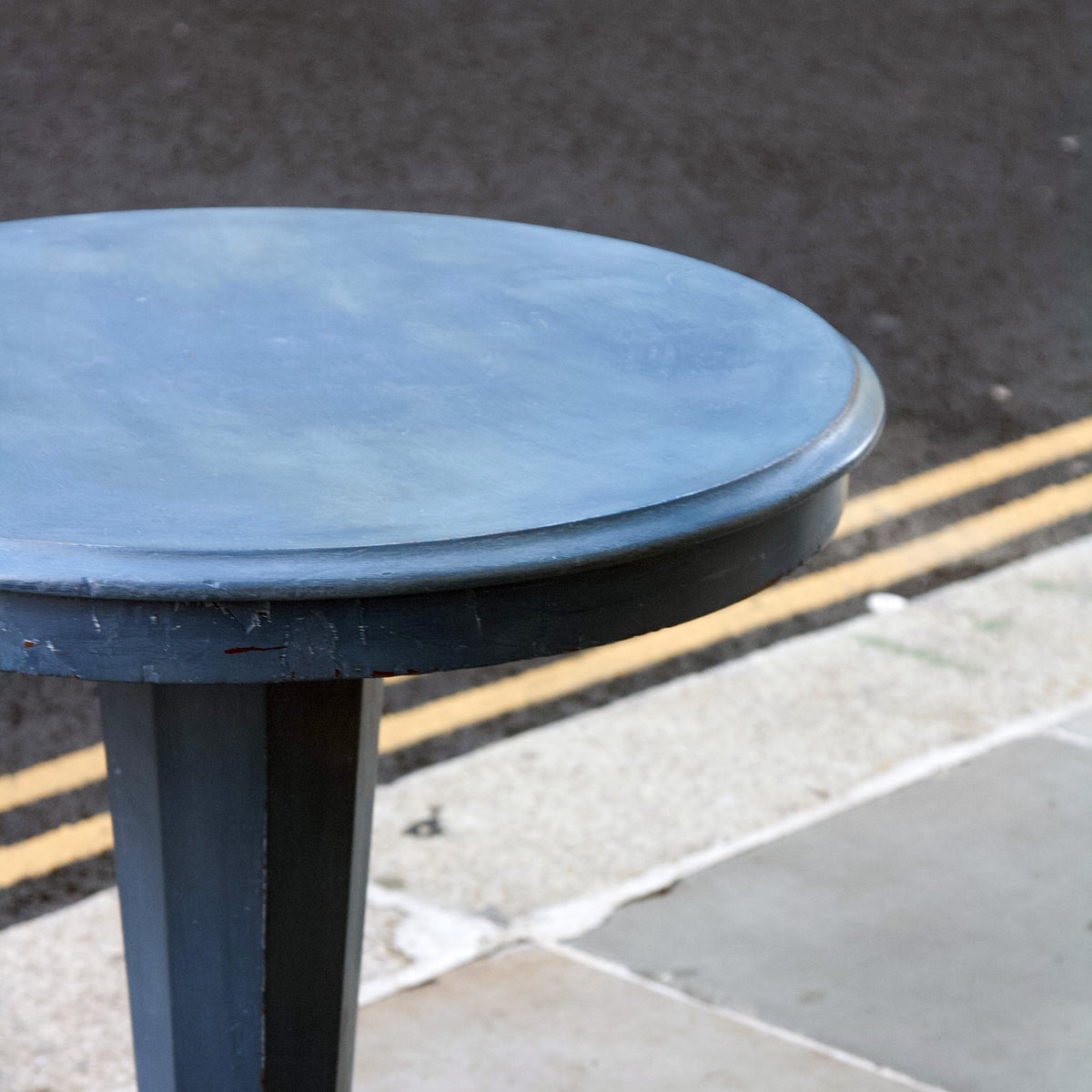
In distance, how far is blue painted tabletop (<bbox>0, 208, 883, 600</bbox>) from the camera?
1167 millimetres

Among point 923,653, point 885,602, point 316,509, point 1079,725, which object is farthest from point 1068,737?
point 316,509

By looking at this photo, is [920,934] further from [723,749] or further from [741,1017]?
[723,749]

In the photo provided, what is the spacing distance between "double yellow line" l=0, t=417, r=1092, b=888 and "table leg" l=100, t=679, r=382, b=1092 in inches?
54.1

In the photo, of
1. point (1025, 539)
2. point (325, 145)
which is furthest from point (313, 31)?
point (1025, 539)

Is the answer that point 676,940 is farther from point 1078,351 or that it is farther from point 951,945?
point 1078,351

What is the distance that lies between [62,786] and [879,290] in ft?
12.2

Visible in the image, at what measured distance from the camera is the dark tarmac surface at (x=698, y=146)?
5.43 m

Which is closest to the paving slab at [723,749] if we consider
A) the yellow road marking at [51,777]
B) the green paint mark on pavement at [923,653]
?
the green paint mark on pavement at [923,653]

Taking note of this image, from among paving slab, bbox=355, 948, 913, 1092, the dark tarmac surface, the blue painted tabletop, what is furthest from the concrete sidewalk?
the blue painted tabletop

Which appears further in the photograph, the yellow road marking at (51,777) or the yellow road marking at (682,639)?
Result: the yellow road marking at (51,777)

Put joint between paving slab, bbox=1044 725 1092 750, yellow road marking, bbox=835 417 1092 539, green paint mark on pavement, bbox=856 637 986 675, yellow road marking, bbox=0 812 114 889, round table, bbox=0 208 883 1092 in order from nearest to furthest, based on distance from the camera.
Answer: round table, bbox=0 208 883 1092
yellow road marking, bbox=0 812 114 889
joint between paving slab, bbox=1044 725 1092 750
green paint mark on pavement, bbox=856 637 986 675
yellow road marking, bbox=835 417 1092 539

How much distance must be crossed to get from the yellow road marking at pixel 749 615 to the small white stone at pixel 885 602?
39 millimetres

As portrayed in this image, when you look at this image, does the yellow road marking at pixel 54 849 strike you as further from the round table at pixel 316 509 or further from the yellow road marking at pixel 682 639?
the round table at pixel 316 509

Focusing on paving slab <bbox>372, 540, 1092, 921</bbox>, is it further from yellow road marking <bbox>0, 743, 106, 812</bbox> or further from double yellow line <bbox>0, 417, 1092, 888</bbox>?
yellow road marking <bbox>0, 743, 106, 812</bbox>
